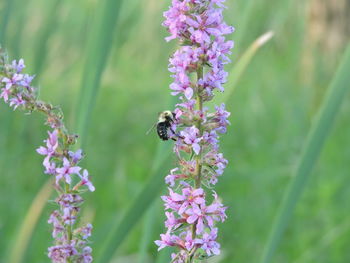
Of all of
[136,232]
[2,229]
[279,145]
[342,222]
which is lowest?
[2,229]

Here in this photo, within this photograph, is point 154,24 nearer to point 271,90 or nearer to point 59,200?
point 271,90

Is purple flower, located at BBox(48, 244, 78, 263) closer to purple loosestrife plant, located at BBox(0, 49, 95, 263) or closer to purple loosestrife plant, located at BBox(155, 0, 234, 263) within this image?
purple loosestrife plant, located at BBox(0, 49, 95, 263)

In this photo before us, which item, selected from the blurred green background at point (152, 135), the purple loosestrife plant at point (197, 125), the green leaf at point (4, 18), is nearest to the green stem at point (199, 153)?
the purple loosestrife plant at point (197, 125)

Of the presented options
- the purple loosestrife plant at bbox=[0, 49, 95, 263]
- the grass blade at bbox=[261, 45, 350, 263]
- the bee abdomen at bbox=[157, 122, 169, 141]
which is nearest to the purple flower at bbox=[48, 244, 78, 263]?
the purple loosestrife plant at bbox=[0, 49, 95, 263]

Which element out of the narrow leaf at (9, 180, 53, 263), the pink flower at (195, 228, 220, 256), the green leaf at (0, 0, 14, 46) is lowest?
the pink flower at (195, 228, 220, 256)

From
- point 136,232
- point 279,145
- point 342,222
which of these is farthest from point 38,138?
point 342,222

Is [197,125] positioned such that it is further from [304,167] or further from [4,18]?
[4,18]

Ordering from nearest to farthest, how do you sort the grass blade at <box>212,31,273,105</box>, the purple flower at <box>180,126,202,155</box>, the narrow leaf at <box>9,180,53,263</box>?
the purple flower at <box>180,126,202,155</box>
the narrow leaf at <box>9,180,53,263</box>
the grass blade at <box>212,31,273,105</box>
